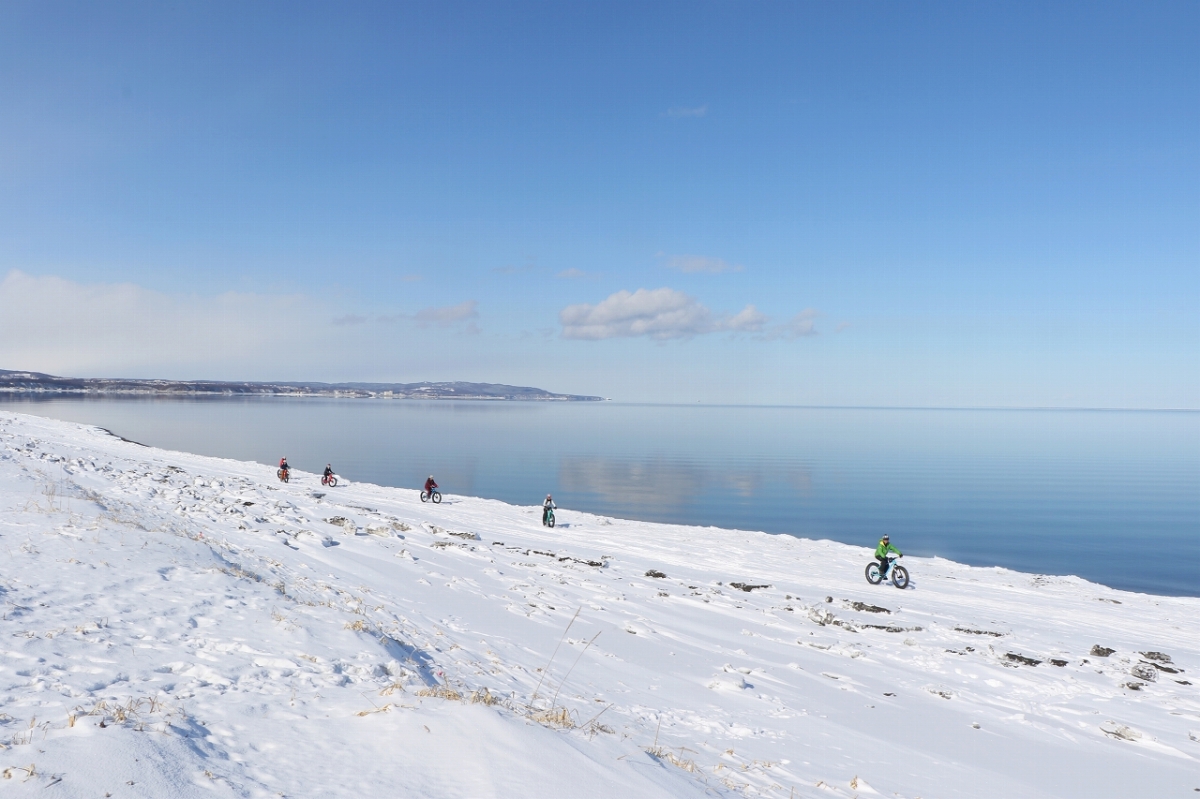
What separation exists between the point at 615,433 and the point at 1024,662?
318ft

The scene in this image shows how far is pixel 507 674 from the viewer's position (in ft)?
27.6

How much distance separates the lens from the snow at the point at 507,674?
4.66 metres

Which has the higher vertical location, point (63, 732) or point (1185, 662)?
point (63, 732)

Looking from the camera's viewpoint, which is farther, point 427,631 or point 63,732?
point 427,631

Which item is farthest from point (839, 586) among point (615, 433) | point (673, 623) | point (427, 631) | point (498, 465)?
point (615, 433)

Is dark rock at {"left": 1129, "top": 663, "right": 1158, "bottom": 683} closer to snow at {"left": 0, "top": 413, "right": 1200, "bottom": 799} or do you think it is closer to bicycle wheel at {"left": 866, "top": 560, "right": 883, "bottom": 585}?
snow at {"left": 0, "top": 413, "right": 1200, "bottom": 799}

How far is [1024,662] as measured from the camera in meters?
12.2

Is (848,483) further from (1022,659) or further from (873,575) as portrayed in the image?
(1022,659)

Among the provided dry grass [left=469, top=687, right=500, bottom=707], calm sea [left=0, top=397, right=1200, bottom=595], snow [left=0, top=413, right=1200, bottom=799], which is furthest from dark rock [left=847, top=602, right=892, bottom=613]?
calm sea [left=0, top=397, right=1200, bottom=595]

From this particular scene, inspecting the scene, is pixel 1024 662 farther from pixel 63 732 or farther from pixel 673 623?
pixel 63 732

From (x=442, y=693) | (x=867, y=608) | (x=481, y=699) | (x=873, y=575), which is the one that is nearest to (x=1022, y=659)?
(x=867, y=608)

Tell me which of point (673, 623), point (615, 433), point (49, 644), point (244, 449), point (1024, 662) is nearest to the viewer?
point (49, 644)

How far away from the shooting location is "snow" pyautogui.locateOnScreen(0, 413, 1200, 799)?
4.66 m

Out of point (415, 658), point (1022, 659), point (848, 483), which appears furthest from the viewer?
point (848, 483)
